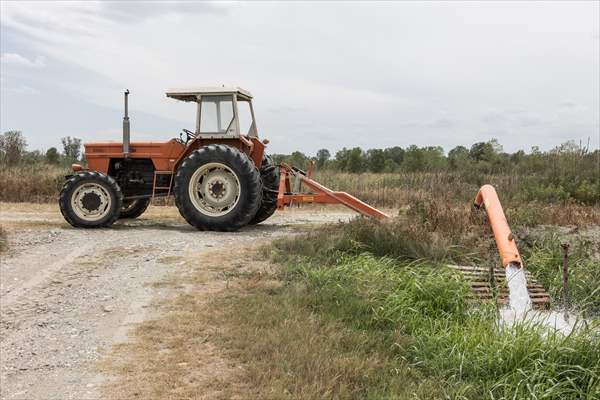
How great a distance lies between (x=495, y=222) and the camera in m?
6.99

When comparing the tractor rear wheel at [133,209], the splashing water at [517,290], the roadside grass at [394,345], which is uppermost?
the tractor rear wheel at [133,209]

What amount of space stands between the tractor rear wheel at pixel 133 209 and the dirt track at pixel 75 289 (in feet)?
1.42

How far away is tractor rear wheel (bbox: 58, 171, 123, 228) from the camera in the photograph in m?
9.72

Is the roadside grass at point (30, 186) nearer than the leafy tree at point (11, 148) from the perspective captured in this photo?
Yes

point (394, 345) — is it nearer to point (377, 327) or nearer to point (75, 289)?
point (377, 327)

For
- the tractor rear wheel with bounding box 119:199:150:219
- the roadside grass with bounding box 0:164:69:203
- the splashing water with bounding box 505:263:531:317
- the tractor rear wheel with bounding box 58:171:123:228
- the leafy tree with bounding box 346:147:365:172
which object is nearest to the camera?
the splashing water with bounding box 505:263:531:317

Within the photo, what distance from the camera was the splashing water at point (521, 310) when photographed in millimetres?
5043

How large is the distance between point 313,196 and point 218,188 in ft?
5.18

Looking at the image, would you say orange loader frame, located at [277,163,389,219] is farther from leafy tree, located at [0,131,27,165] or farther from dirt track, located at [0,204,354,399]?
leafy tree, located at [0,131,27,165]

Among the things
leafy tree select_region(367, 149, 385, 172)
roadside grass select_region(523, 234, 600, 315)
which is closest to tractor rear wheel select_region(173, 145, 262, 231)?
roadside grass select_region(523, 234, 600, 315)

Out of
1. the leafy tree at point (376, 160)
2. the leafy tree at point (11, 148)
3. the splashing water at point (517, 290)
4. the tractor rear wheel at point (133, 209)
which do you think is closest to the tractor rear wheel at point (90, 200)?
the tractor rear wheel at point (133, 209)

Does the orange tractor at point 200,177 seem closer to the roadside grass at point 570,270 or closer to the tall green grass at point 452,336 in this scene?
the roadside grass at point 570,270

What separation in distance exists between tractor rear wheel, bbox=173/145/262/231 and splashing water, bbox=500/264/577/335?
4610mm

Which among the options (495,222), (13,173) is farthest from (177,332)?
→ (13,173)
